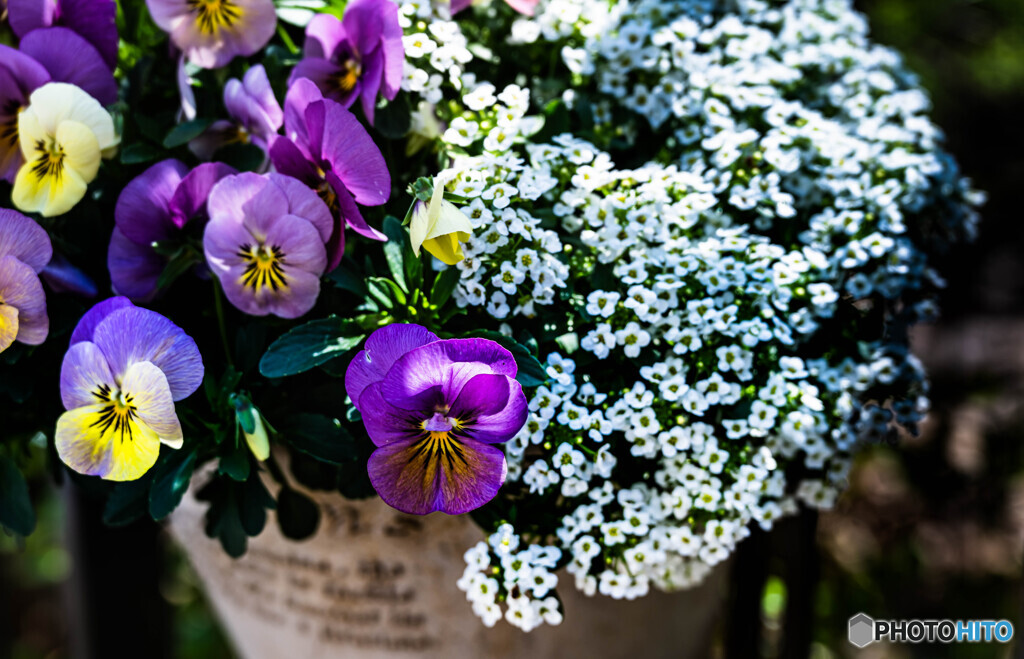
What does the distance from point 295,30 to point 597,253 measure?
1.35 ft

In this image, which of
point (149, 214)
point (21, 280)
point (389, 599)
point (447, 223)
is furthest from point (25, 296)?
point (389, 599)

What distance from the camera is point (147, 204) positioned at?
0.64m

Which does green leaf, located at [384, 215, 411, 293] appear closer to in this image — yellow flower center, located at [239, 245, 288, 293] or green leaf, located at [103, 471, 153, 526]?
yellow flower center, located at [239, 245, 288, 293]

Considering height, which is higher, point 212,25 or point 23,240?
point 212,25

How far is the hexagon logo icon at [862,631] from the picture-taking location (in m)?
0.81

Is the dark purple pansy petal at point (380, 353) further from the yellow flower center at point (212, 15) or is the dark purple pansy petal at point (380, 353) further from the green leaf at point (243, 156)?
the yellow flower center at point (212, 15)

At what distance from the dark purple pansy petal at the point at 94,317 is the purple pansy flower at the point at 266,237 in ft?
0.23

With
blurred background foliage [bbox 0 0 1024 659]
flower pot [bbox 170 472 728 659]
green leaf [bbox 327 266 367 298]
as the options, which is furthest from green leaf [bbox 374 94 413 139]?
blurred background foliage [bbox 0 0 1024 659]

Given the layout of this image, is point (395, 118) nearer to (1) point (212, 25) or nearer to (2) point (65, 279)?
(1) point (212, 25)

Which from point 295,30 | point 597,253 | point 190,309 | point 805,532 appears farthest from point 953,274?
point 190,309

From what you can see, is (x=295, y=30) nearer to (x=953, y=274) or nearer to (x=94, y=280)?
(x=94, y=280)

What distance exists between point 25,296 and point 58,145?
0.43 ft

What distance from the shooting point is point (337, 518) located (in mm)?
765

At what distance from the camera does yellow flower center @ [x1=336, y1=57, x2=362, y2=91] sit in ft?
2.22
